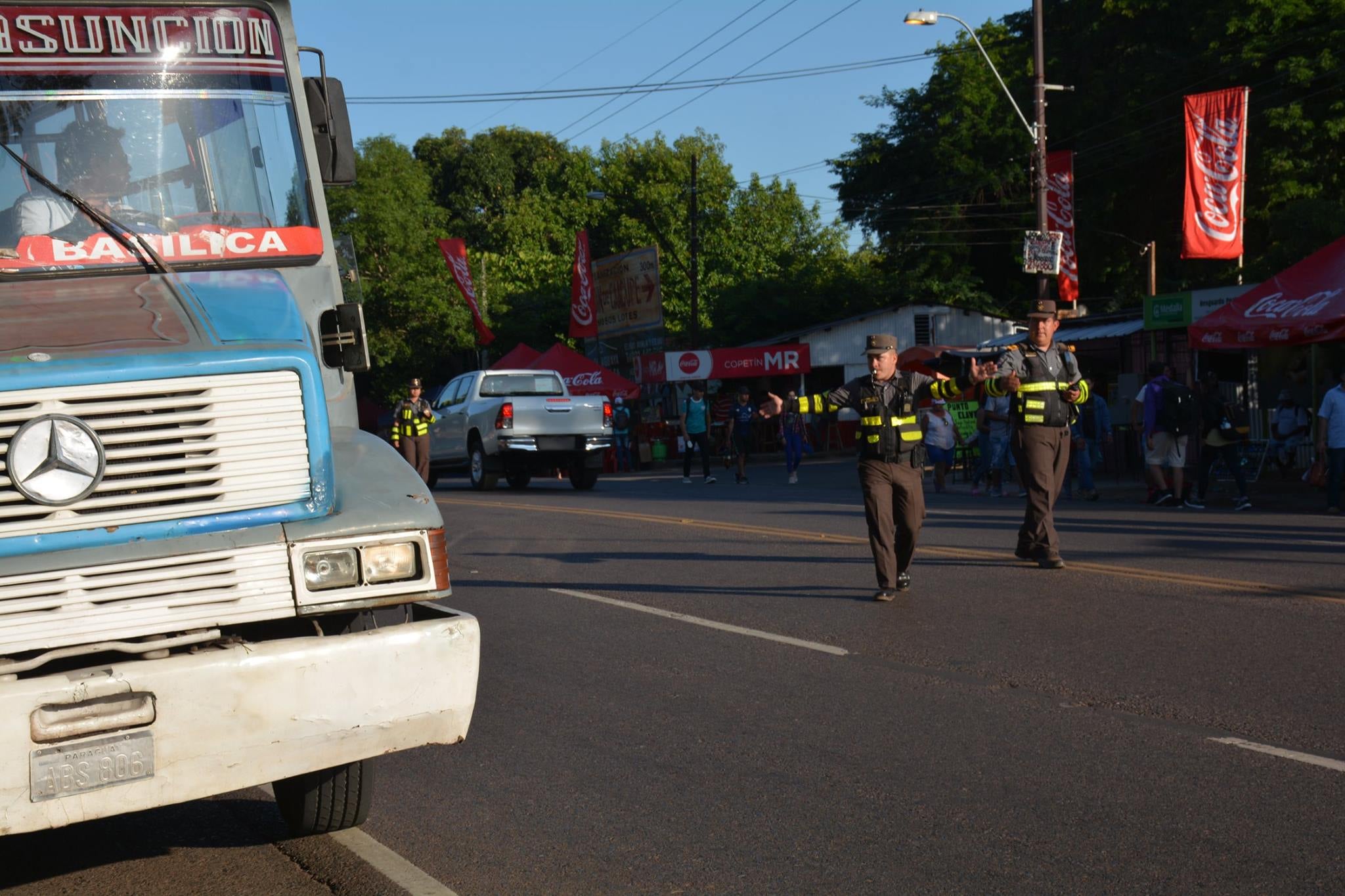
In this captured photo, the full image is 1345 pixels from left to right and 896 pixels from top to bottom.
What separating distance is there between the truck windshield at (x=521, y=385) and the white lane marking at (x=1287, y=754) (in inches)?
807

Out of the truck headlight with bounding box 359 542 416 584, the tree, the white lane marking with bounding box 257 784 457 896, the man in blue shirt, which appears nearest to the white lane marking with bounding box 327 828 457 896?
the white lane marking with bounding box 257 784 457 896

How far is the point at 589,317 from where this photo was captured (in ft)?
148

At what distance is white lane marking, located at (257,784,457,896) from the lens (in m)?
4.47

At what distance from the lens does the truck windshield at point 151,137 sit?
18.6 ft

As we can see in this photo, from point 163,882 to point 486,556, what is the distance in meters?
9.60

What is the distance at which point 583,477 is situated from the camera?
2597cm

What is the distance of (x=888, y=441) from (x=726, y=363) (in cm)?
3089

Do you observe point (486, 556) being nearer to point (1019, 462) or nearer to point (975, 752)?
point (1019, 462)

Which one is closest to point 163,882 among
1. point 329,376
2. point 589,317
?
point 329,376

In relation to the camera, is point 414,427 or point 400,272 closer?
point 414,427

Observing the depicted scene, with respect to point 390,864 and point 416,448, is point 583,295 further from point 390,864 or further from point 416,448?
point 390,864

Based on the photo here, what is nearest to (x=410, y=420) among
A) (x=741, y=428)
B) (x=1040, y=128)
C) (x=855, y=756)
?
(x=741, y=428)

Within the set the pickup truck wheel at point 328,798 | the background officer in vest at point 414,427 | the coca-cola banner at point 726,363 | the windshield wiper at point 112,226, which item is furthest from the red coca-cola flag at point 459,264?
the pickup truck wheel at point 328,798

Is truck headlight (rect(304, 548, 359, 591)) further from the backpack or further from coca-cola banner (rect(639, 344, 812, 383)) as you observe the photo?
coca-cola banner (rect(639, 344, 812, 383))
